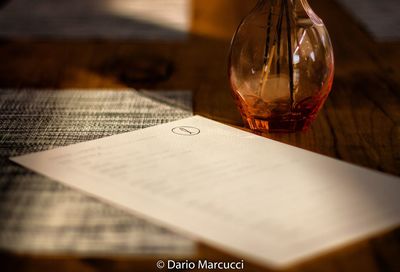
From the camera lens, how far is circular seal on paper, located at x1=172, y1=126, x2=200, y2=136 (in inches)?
27.5

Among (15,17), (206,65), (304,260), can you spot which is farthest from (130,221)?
(15,17)

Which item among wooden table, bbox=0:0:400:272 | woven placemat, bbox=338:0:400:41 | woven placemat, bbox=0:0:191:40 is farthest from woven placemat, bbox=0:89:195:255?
woven placemat, bbox=338:0:400:41

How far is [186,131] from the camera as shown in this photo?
2.32 ft

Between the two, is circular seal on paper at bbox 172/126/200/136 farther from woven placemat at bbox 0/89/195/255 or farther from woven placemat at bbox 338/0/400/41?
woven placemat at bbox 338/0/400/41

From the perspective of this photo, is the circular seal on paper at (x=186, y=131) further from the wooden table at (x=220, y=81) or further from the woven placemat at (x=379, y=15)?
the woven placemat at (x=379, y=15)

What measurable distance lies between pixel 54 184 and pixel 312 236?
0.78 ft

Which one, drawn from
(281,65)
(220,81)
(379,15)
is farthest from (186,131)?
(379,15)

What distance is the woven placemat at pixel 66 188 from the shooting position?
490 mm

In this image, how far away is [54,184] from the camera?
1.89 feet

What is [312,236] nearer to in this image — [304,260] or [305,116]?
[304,260]

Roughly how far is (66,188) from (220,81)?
0.42 meters

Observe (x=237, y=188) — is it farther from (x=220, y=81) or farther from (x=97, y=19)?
(x=97, y=19)

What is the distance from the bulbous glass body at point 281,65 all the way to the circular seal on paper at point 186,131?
6 cm

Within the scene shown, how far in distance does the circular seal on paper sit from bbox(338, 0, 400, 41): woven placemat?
59 cm
